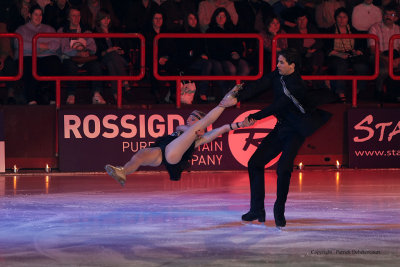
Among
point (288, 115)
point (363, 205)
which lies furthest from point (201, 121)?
point (363, 205)

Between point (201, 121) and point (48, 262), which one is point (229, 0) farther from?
point (48, 262)

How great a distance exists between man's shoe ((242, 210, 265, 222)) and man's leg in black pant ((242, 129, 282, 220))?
0.02m

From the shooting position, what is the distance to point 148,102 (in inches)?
658

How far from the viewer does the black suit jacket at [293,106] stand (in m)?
9.43

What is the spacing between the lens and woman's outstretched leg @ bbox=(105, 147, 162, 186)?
9.85 meters

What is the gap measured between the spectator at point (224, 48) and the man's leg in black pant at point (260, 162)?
6260 millimetres

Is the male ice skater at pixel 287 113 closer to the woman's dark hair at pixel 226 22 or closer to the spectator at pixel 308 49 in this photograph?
the woman's dark hair at pixel 226 22

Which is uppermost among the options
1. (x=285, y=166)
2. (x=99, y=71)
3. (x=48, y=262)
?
(x=99, y=71)

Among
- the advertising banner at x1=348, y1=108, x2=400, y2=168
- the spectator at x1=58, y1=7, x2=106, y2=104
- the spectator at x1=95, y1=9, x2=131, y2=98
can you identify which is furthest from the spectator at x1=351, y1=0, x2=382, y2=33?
the spectator at x1=58, y1=7, x2=106, y2=104

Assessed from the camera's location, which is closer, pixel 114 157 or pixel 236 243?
pixel 236 243

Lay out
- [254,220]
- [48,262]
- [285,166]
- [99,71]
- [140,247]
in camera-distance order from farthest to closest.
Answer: [99,71], [254,220], [285,166], [140,247], [48,262]

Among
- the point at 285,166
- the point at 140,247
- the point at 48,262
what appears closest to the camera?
the point at 48,262

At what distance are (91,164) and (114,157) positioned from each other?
447mm

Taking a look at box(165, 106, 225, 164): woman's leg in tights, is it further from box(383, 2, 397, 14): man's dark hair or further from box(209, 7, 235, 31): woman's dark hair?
box(383, 2, 397, 14): man's dark hair
